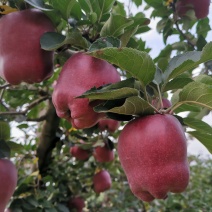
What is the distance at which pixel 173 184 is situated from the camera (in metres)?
0.48

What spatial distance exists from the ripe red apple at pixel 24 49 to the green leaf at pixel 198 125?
0.27 meters

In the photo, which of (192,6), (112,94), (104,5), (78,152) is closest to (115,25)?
(104,5)

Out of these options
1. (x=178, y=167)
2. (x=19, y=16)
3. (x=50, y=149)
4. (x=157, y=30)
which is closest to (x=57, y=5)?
(x=19, y=16)

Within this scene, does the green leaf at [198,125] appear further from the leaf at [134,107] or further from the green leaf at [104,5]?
the green leaf at [104,5]

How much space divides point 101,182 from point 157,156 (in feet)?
3.50

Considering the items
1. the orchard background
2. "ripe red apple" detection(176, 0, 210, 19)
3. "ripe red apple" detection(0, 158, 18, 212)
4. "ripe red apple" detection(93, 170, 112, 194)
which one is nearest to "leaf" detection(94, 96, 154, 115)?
the orchard background

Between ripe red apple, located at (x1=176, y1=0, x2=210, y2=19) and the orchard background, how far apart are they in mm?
18

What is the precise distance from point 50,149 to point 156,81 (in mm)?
862

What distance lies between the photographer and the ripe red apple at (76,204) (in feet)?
4.80

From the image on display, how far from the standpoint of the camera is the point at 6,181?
0.73 metres

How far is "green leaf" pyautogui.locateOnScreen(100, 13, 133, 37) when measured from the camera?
58cm

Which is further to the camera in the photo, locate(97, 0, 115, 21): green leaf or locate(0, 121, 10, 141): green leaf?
locate(0, 121, 10, 141): green leaf

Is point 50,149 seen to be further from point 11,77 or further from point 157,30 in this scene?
point 11,77

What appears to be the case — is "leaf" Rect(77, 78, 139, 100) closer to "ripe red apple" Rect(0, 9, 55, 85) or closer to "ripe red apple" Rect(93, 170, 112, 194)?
"ripe red apple" Rect(0, 9, 55, 85)
